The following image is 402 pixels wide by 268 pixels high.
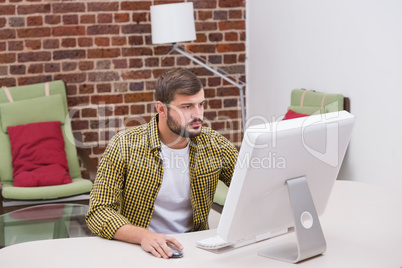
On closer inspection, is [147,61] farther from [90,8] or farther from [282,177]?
[282,177]

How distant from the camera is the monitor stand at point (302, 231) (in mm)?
1815

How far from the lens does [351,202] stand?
2379 mm

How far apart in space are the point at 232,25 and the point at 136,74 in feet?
3.10

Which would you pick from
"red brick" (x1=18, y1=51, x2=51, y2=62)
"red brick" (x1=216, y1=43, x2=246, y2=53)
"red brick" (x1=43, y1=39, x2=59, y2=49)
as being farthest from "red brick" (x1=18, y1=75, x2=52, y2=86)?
"red brick" (x1=216, y1=43, x2=246, y2=53)

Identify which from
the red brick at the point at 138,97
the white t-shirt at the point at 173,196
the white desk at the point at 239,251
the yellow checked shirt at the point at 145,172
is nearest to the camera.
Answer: the white desk at the point at 239,251

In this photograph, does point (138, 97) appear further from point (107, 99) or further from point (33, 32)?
point (33, 32)

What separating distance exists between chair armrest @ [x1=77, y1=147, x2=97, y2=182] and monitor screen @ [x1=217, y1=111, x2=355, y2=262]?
2331 millimetres

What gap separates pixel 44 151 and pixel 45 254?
2.66m

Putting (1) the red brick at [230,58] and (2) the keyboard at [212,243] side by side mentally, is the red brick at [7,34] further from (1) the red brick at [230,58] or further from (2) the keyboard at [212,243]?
(2) the keyboard at [212,243]

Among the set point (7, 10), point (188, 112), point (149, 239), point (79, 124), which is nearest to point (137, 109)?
point (79, 124)

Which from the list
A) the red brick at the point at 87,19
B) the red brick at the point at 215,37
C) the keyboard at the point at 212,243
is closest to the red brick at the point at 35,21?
the red brick at the point at 87,19

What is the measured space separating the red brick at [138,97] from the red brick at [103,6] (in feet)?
2.36

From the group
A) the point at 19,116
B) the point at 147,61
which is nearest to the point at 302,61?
the point at 147,61

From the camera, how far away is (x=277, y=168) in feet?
5.80
